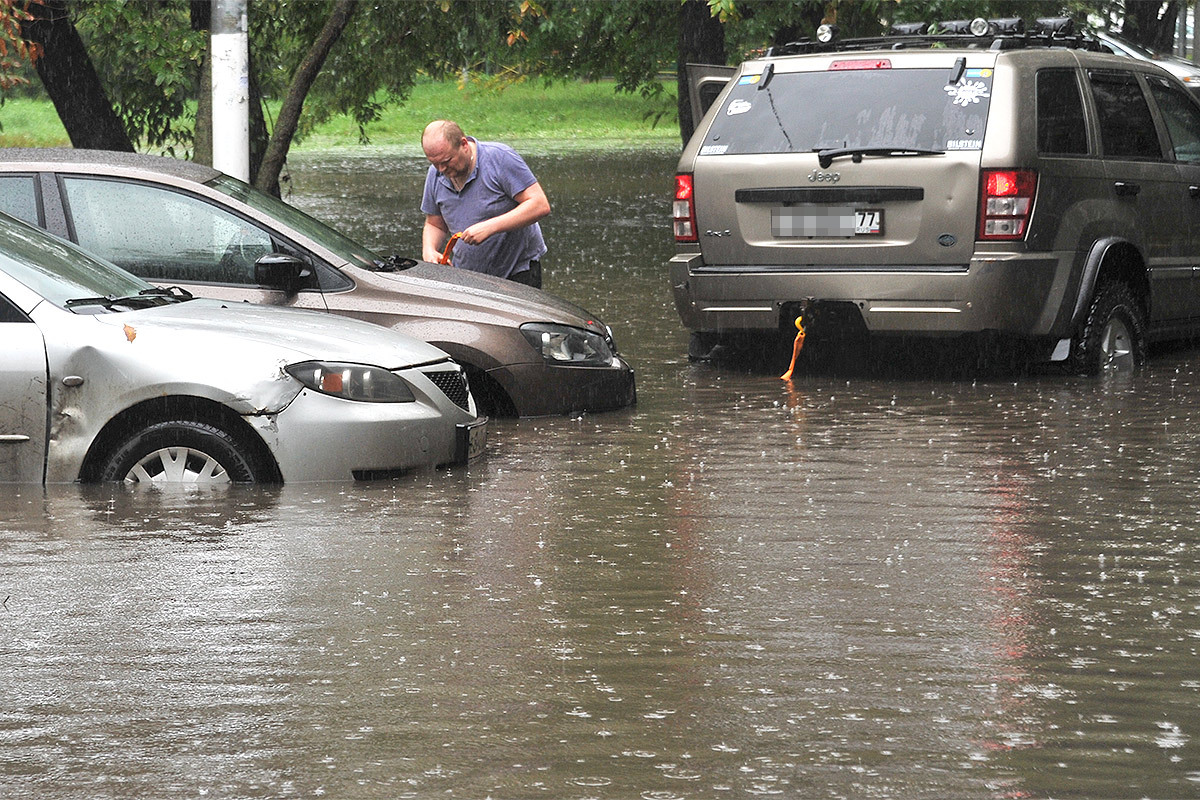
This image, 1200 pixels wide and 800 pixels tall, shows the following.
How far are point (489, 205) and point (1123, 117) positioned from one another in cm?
375

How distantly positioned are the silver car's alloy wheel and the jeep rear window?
411 centimetres

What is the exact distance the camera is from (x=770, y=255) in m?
10.2

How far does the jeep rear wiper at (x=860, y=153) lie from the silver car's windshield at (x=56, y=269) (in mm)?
3752

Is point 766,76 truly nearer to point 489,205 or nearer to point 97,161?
point 489,205

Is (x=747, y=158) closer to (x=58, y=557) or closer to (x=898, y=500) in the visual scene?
(x=898, y=500)

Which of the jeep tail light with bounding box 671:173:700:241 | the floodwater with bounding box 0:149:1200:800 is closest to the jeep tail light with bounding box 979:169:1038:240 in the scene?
the floodwater with bounding box 0:149:1200:800

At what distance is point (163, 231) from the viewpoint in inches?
348

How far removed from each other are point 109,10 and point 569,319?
8.22m

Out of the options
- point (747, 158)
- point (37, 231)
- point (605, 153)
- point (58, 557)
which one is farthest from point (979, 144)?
point (605, 153)

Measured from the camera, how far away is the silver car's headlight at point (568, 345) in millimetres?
9188

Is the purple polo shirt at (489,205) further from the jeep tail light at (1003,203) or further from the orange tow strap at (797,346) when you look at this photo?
the jeep tail light at (1003,203)

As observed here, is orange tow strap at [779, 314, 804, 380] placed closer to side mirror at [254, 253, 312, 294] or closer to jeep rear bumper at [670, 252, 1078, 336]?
jeep rear bumper at [670, 252, 1078, 336]

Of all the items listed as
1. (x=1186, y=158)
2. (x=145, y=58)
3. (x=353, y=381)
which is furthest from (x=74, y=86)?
(x=353, y=381)

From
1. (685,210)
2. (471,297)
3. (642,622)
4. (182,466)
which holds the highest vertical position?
(685,210)
